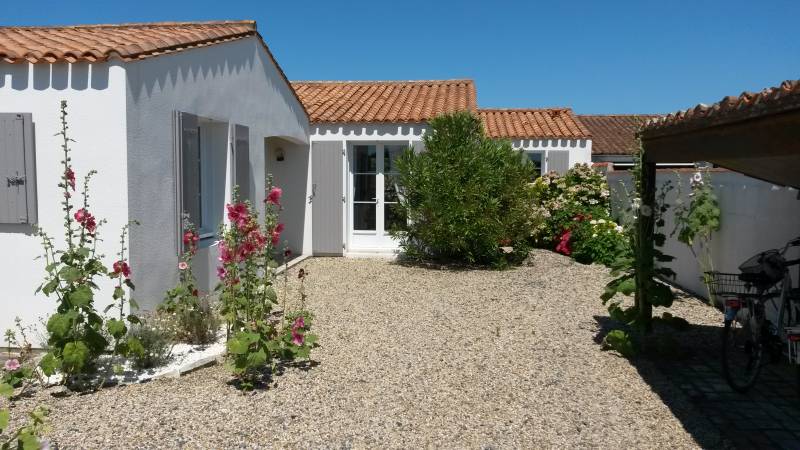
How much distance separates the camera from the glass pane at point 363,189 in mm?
13492

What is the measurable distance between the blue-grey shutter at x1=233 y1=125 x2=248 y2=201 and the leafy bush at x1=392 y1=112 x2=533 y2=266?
3.37 metres

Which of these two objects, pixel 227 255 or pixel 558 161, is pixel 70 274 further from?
pixel 558 161

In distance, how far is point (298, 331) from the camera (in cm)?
572

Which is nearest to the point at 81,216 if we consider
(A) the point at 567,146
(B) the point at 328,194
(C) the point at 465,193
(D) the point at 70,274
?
(D) the point at 70,274

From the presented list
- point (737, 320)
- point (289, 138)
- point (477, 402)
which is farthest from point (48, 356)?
point (289, 138)

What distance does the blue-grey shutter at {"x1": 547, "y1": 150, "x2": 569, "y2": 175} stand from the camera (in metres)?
16.4

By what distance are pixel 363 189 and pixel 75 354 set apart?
29.2 feet

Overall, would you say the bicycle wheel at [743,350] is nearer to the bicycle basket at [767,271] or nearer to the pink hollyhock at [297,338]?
the bicycle basket at [767,271]

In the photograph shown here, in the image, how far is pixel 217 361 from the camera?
5.98m

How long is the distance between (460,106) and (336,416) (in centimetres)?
1028

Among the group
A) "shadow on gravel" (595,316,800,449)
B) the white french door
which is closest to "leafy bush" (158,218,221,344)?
"shadow on gravel" (595,316,800,449)

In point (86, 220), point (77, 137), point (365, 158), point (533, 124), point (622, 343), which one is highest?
point (533, 124)

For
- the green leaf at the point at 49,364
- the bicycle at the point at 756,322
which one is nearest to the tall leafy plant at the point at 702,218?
the bicycle at the point at 756,322

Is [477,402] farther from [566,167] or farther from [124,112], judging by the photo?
[566,167]
